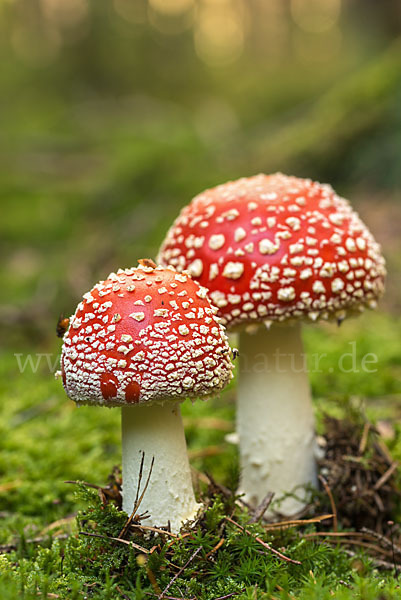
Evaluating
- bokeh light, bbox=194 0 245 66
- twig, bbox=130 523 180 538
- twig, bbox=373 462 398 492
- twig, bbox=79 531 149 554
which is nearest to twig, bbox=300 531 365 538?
twig, bbox=373 462 398 492

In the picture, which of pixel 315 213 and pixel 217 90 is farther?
pixel 217 90

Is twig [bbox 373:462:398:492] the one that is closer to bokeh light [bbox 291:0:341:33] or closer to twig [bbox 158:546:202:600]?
twig [bbox 158:546:202:600]

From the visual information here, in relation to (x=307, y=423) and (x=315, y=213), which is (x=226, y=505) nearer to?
(x=307, y=423)

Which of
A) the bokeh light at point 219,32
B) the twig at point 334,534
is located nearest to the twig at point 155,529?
the twig at point 334,534

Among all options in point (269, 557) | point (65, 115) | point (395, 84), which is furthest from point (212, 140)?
point (269, 557)

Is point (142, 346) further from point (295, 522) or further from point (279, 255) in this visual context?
point (295, 522)

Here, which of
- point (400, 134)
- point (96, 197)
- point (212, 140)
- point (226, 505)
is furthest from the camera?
point (212, 140)

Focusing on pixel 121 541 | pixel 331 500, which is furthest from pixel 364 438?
pixel 121 541
